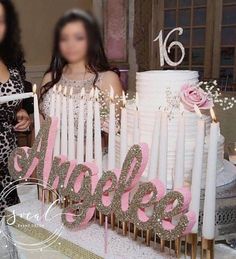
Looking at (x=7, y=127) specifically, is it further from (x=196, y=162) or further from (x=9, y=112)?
(x=196, y=162)

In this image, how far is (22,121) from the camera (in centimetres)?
133

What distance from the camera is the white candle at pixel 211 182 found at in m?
0.63

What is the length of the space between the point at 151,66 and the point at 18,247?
33.5 inches

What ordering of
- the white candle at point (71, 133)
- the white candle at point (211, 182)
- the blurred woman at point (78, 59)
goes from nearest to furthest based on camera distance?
the white candle at point (211, 182)
the white candle at point (71, 133)
the blurred woman at point (78, 59)

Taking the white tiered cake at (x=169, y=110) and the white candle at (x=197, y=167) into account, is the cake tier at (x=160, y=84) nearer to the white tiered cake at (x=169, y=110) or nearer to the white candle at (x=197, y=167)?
the white tiered cake at (x=169, y=110)

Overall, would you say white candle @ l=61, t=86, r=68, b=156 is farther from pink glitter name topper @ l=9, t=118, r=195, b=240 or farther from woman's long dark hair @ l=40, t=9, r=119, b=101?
woman's long dark hair @ l=40, t=9, r=119, b=101

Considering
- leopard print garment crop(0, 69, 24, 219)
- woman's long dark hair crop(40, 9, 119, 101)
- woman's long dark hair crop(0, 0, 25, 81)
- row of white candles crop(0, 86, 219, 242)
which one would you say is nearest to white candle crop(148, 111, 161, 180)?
row of white candles crop(0, 86, 219, 242)

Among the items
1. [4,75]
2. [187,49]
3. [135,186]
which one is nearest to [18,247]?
[135,186]

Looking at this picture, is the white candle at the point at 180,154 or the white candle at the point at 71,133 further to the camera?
the white candle at the point at 71,133

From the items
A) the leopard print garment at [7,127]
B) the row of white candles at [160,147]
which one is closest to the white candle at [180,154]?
the row of white candles at [160,147]

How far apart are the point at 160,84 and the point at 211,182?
30 cm

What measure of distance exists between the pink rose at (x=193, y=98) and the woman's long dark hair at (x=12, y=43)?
528 mm

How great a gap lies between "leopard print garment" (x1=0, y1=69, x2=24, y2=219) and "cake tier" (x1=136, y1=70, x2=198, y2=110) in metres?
0.55
